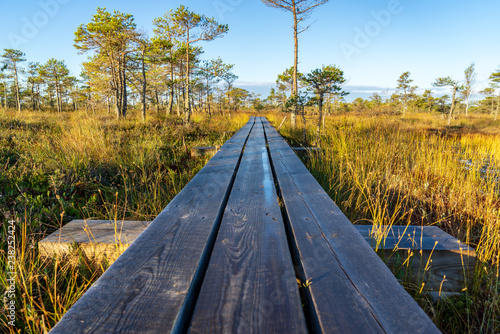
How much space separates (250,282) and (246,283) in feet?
0.05

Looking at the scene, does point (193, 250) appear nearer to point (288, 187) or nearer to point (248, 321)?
point (248, 321)

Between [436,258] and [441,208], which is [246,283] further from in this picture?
[441,208]

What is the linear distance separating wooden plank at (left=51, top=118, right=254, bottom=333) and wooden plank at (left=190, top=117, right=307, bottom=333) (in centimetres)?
6

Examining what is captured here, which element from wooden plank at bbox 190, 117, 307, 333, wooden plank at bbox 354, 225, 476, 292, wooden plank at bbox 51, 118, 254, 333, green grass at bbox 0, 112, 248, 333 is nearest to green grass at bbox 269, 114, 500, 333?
wooden plank at bbox 354, 225, 476, 292

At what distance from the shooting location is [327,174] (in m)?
3.42

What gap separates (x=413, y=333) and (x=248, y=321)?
0.45m

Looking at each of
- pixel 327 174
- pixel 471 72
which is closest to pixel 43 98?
pixel 327 174

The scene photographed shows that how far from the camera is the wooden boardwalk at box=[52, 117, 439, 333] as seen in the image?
25.0 inches

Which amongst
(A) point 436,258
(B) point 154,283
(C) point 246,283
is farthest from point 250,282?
(A) point 436,258

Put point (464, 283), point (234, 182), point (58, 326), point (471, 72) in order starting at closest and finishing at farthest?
point (58, 326) < point (464, 283) < point (234, 182) < point (471, 72)

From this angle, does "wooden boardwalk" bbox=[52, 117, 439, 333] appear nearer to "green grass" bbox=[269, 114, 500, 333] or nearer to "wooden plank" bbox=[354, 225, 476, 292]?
"wooden plank" bbox=[354, 225, 476, 292]

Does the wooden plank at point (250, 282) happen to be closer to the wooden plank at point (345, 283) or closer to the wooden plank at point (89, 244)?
the wooden plank at point (345, 283)

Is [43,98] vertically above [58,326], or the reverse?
[43,98]

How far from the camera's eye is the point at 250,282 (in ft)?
2.63
